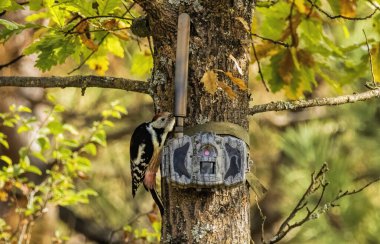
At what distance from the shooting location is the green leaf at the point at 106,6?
2.10 meters

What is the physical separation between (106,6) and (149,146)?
0.52 m

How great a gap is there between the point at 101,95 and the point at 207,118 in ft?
12.4

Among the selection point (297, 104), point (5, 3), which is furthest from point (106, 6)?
point (297, 104)

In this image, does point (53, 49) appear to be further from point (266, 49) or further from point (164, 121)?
point (266, 49)

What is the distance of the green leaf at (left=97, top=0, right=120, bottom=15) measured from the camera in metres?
2.10

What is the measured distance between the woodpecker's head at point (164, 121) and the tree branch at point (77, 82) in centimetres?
15

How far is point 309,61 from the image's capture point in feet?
9.02

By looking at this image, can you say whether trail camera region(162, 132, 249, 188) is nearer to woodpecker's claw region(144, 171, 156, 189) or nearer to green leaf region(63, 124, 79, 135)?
woodpecker's claw region(144, 171, 156, 189)

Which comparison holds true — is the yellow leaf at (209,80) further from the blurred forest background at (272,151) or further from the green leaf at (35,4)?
the blurred forest background at (272,151)

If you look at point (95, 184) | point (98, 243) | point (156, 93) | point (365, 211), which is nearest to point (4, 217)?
point (98, 243)

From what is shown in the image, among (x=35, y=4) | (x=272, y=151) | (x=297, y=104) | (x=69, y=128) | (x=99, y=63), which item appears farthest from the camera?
(x=272, y=151)

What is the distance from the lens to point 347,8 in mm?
2648

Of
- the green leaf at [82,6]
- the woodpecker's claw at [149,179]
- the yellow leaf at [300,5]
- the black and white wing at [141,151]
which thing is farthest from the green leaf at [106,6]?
the yellow leaf at [300,5]

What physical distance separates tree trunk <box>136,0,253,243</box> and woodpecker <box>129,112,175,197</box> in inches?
2.1
